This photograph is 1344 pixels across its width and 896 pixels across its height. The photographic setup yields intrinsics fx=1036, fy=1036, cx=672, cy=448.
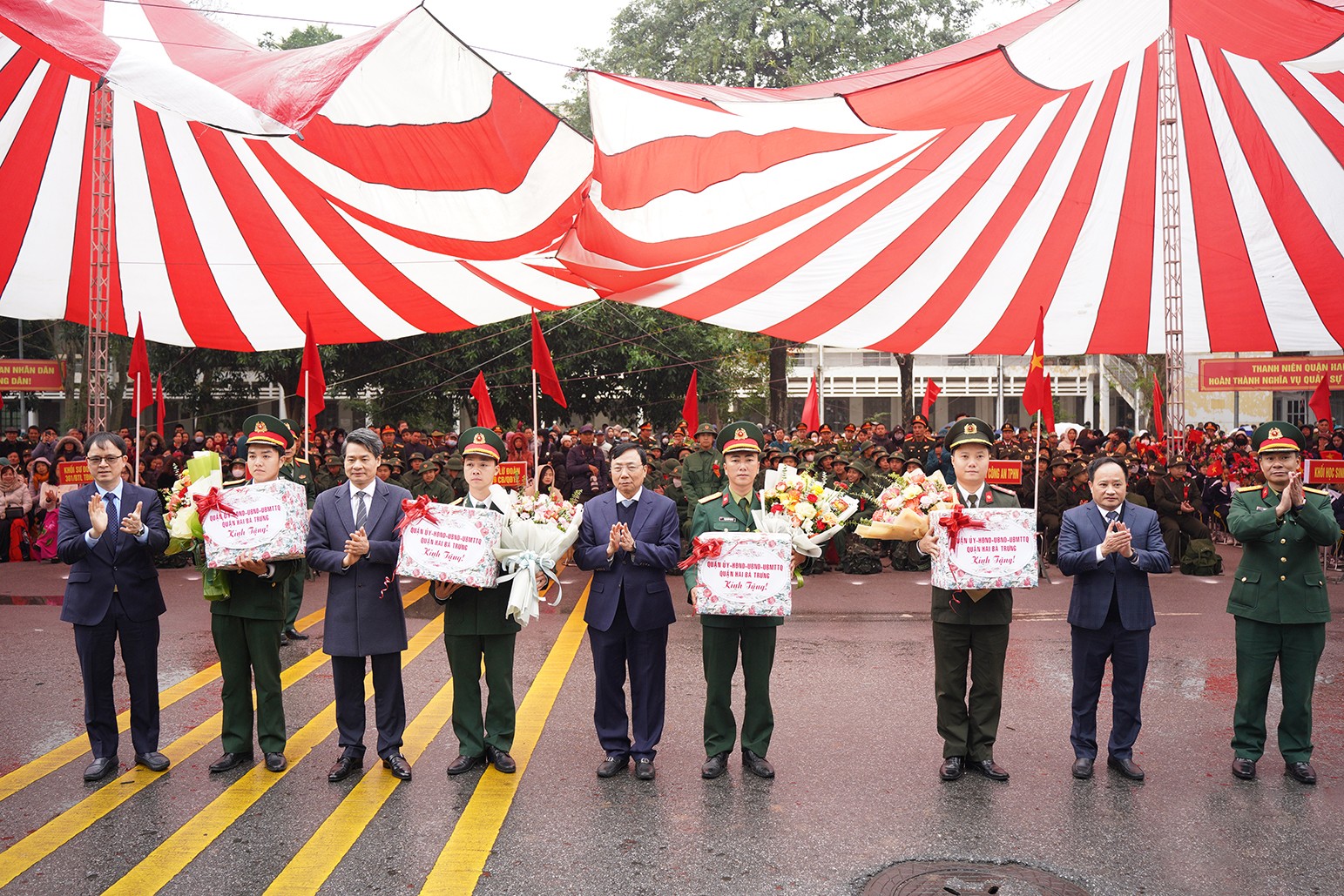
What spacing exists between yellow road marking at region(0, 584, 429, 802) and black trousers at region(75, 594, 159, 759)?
21cm

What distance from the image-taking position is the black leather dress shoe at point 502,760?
4867 millimetres

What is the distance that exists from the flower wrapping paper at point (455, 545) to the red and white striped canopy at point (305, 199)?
14.3ft

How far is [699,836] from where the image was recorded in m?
4.12

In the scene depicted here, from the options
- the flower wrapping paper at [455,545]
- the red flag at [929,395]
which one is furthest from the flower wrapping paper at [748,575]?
the red flag at [929,395]

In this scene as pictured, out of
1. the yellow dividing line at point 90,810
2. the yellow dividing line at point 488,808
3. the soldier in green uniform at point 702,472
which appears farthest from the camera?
the soldier in green uniform at point 702,472

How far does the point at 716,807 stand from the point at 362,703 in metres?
1.78

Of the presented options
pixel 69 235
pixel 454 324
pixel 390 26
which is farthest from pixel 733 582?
pixel 69 235

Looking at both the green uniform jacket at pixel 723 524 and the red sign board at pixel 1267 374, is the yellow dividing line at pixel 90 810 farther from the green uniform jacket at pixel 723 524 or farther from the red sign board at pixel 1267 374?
the red sign board at pixel 1267 374

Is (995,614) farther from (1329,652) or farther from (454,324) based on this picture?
(454,324)

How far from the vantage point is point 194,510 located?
5172 millimetres

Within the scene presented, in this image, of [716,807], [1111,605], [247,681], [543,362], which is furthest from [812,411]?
[716,807]

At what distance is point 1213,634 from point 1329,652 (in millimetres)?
779

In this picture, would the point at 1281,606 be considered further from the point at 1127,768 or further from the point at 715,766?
the point at 715,766

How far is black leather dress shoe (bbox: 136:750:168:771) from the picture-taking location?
192 inches
